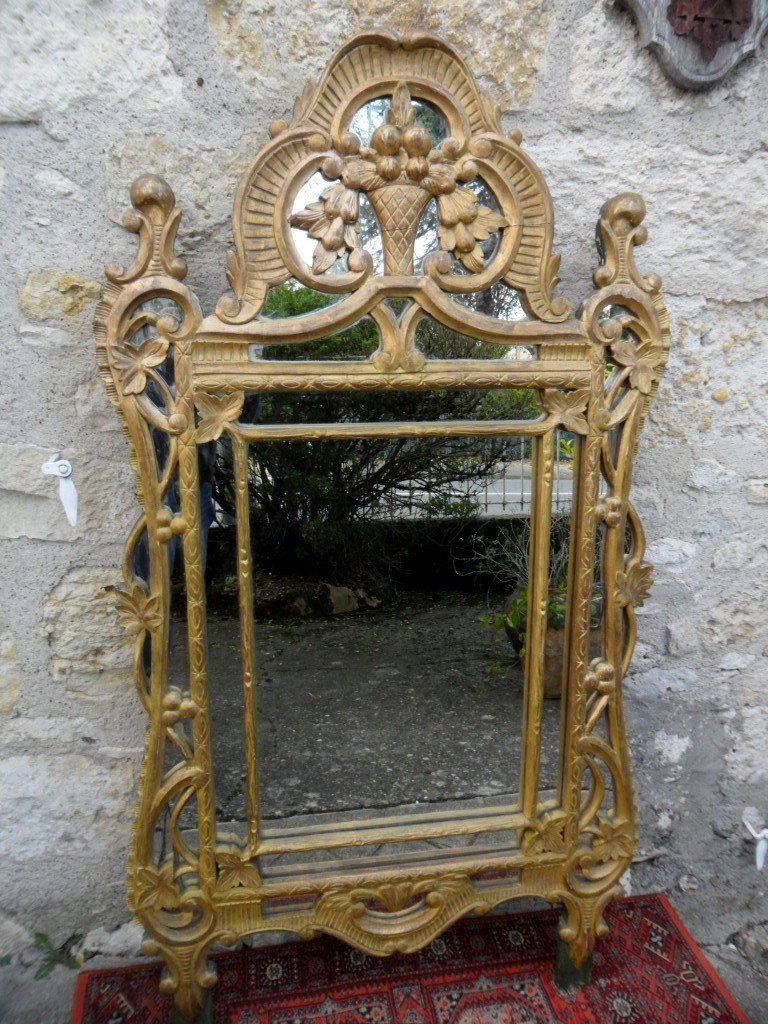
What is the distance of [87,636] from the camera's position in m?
1.42

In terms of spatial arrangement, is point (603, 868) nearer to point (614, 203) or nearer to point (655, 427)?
point (655, 427)

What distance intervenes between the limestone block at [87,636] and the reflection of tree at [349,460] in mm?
351

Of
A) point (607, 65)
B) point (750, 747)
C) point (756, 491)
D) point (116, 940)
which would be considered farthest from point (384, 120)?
point (116, 940)

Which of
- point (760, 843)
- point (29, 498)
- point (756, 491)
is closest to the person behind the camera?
point (29, 498)

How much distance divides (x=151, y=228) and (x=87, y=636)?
792 millimetres

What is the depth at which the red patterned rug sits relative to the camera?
141 centimetres

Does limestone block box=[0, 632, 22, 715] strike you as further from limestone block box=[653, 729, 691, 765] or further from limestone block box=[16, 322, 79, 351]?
limestone block box=[653, 729, 691, 765]

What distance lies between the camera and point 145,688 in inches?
49.1

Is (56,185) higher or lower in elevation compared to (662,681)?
higher

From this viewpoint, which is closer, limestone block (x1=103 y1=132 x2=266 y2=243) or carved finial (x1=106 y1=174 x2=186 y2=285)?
carved finial (x1=106 y1=174 x2=186 y2=285)

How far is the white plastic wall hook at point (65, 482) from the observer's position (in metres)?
1.34

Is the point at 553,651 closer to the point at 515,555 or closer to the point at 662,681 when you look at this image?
the point at 515,555

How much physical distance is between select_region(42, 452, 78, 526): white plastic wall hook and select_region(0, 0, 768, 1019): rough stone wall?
0.06 ft

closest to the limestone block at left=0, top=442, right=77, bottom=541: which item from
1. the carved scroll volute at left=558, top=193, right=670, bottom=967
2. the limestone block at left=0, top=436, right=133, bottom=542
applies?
the limestone block at left=0, top=436, right=133, bottom=542
